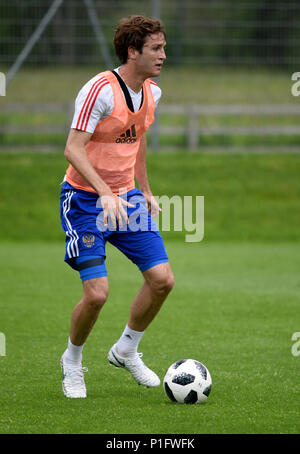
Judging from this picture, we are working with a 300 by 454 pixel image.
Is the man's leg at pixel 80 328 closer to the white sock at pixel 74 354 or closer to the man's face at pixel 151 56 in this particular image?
the white sock at pixel 74 354

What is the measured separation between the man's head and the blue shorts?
3.20 feet

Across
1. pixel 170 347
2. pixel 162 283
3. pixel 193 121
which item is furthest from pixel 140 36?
pixel 193 121

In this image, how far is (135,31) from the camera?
5.73m

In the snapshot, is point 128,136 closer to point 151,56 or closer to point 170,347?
point 151,56

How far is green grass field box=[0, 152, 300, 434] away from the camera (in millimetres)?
5047

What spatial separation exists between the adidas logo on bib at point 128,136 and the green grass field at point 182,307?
1.71m

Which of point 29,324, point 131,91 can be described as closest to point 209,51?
point 29,324

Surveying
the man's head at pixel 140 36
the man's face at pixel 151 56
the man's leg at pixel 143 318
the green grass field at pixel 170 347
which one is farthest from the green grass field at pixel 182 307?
the man's head at pixel 140 36

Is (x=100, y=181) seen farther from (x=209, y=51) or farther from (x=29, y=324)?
(x=209, y=51)

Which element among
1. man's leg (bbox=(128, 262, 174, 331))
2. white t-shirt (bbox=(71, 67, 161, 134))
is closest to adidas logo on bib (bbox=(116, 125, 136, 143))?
white t-shirt (bbox=(71, 67, 161, 134))

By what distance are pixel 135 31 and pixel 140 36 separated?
0.06 meters

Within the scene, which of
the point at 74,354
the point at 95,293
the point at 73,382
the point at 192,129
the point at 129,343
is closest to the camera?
the point at 95,293

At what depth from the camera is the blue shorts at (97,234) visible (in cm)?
554

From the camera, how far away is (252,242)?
1534 centimetres
